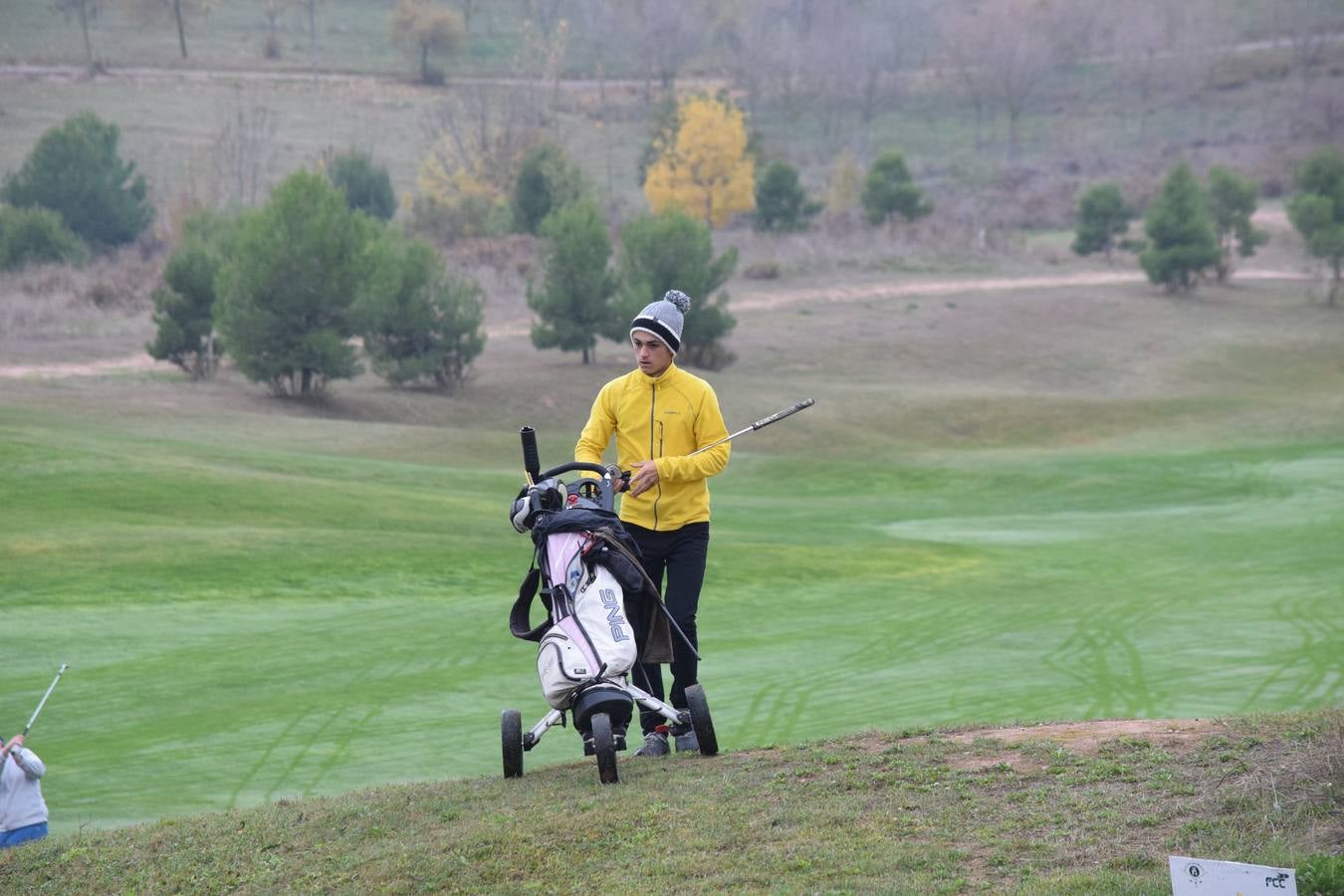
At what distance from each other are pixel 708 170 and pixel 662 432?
227 ft

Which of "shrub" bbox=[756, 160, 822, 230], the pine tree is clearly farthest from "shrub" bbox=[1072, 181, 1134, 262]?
"shrub" bbox=[756, 160, 822, 230]

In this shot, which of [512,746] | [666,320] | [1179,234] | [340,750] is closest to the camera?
[512,746]

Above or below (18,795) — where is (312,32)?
above

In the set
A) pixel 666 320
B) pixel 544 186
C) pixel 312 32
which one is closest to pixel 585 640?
pixel 666 320

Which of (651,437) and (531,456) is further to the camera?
(651,437)

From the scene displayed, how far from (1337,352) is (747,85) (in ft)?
220

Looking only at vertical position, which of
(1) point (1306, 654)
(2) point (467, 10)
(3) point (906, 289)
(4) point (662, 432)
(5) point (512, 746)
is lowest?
(1) point (1306, 654)

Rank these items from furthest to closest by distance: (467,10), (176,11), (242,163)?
(467,10) → (176,11) → (242,163)

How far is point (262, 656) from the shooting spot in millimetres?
13344

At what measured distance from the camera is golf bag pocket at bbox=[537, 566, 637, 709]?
6844 mm

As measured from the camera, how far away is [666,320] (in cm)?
759

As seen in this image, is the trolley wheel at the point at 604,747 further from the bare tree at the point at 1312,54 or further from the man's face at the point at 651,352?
the bare tree at the point at 1312,54

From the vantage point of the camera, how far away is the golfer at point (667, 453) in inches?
303

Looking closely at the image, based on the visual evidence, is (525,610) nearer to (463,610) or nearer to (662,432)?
(662,432)
